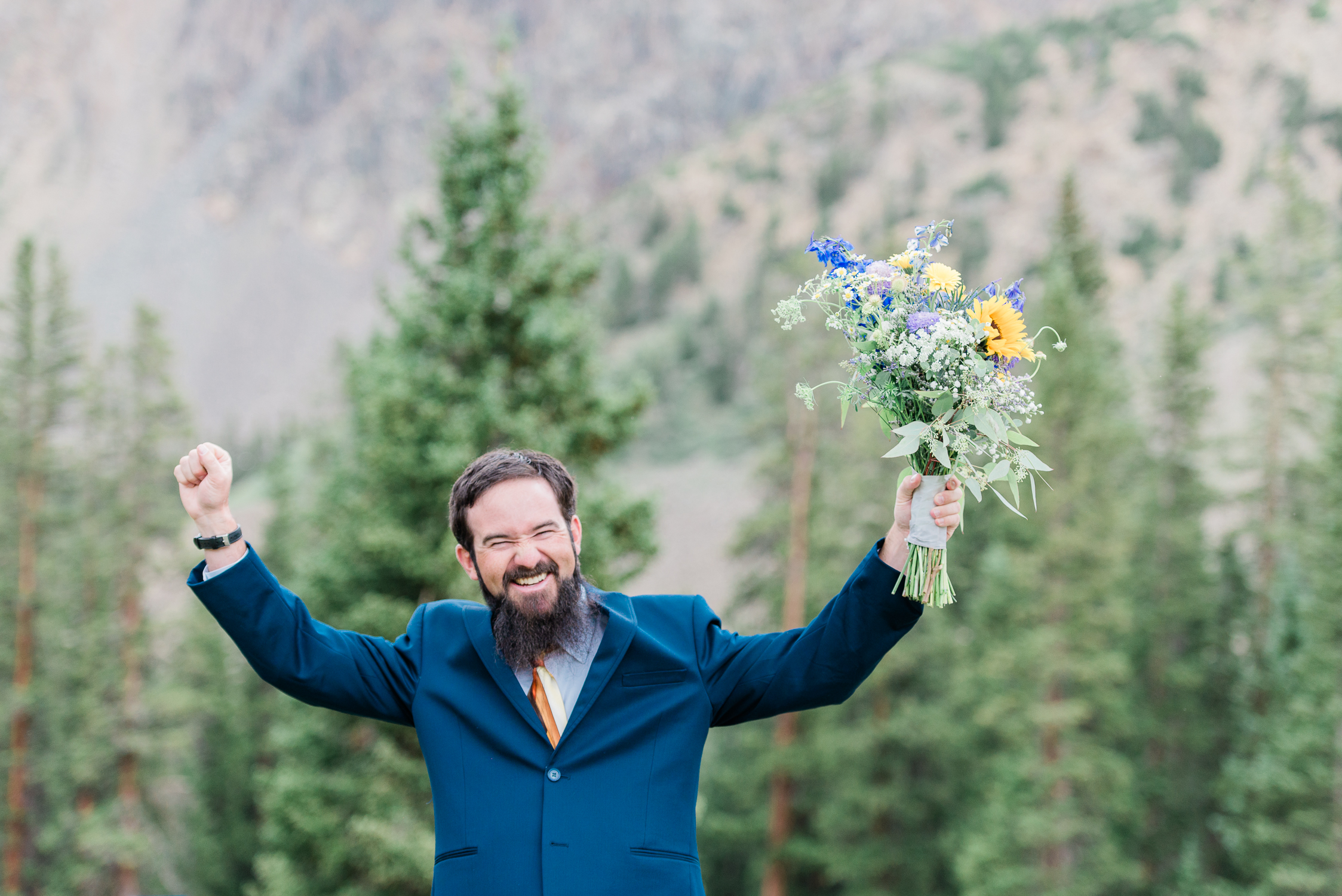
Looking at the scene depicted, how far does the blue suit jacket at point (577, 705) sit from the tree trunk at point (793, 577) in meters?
19.6

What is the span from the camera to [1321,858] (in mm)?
15594

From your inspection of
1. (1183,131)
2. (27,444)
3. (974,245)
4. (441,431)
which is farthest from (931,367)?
(1183,131)

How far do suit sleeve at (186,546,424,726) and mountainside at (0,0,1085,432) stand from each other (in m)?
81.0

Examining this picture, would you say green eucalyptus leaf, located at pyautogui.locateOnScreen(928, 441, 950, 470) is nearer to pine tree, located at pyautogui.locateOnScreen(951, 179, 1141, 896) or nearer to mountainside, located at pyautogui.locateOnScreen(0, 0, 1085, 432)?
pine tree, located at pyautogui.locateOnScreen(951, 179, 1141, 896)

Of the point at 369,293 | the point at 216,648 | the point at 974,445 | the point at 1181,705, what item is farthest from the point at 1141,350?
the point at 369,293

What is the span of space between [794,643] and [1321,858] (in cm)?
1747

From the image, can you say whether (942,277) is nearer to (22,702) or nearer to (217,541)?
(217,541)

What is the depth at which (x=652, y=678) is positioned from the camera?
2570 millimetres

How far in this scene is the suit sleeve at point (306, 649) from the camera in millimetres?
2410

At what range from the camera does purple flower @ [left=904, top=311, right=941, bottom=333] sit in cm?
264

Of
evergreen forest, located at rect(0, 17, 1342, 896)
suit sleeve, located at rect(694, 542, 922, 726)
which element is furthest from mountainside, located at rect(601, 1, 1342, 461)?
suit sleeve, located at rect(694, 542, 922, 726)

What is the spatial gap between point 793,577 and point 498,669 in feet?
66.7

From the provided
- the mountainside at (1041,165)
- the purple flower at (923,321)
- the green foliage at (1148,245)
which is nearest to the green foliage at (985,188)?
the mountainside at (1041,165)

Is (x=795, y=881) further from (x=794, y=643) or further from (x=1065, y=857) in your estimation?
Result: (x=794, y=643)
